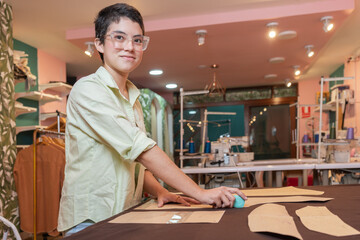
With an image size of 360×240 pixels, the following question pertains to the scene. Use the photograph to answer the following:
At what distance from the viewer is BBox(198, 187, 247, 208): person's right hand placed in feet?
2.94

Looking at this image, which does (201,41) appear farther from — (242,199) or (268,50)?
(242,199)

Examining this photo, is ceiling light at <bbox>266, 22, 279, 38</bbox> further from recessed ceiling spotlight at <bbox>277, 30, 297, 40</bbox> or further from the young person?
the young person

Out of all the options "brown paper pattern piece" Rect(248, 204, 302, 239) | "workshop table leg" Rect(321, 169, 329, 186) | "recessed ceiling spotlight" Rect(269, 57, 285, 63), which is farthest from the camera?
"recessed ceiling spotlight" Rect(269, 57, 285, 63)

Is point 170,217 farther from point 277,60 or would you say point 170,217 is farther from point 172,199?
point 277,60

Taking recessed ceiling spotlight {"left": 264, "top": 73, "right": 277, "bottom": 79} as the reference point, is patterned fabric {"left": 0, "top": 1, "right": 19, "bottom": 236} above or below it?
below

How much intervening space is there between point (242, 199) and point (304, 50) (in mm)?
4464

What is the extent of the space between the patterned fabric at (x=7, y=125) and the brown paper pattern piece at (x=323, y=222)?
3094 millimetres

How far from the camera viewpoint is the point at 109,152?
3.16 feet

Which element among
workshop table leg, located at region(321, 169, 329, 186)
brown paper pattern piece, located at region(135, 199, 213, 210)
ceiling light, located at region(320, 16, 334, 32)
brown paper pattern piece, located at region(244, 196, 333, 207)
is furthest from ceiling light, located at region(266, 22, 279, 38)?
brown paper pattern piece, located at region(135, 199, 213, 210)

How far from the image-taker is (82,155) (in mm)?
958

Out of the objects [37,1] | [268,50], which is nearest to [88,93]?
[37,1]

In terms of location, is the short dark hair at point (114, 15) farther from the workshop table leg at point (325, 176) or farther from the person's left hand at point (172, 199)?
the workshop table leg at point (325, 176)

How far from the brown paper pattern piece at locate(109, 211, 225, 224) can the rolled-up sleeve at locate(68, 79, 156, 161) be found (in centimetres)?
16

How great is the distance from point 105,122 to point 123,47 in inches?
10.5
